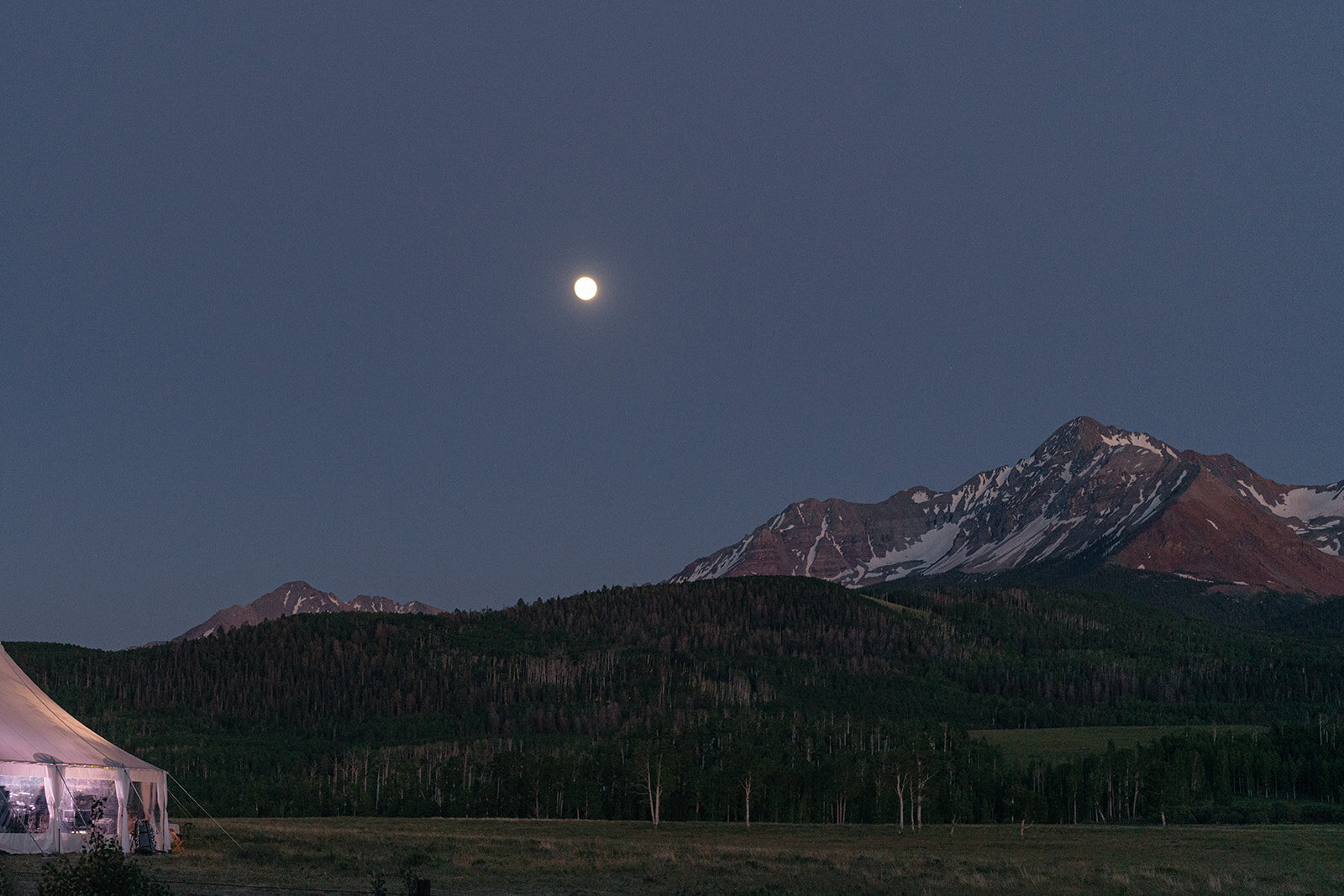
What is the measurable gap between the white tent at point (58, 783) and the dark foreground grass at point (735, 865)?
2.59 meters

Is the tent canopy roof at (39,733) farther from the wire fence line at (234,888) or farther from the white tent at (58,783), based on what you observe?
the wire fence line at (234,888)

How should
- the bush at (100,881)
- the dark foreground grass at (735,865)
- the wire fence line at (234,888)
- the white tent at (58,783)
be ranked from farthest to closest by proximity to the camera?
1. the white tent at (58,783)
2. the dark foreground grass at (735,865)
3. the wire fence line at (234,888)
4. the bush at (100,881)

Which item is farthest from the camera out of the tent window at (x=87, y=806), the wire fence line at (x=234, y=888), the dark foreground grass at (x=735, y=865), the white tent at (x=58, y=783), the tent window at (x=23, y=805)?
the tent window at (x=87, y=806)

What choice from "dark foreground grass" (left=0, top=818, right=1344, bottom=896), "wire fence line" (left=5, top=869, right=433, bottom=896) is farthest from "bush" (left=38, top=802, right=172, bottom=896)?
"wire fence line" (left=5, top=869, right=433, bottom=896)

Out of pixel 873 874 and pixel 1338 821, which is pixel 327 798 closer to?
pixel 1338 821

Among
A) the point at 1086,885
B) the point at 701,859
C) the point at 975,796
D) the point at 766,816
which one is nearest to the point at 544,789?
the point at 766,816

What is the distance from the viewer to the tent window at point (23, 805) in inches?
2051

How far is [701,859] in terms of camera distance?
62.1 meters

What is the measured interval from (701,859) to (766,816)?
106 meters

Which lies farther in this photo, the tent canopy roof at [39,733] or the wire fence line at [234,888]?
the tent canopy roof at [39,733]

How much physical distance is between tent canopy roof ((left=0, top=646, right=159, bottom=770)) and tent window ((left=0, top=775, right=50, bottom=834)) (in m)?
0.95

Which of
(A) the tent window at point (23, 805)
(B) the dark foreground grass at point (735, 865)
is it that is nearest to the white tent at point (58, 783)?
(A) the tent window at point (23, 805)

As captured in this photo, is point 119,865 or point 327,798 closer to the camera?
point 119,865

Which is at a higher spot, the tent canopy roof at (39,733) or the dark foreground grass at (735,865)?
the tent canopy roof at (39,733)
